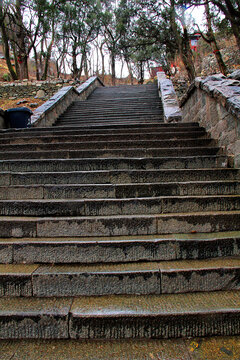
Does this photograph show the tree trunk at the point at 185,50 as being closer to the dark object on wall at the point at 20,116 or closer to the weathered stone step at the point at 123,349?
the dark object on wall at the point at 20,116

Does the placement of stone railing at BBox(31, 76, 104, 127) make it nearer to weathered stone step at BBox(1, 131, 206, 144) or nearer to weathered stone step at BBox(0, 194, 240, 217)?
weathered stone step at BBox(1, 131, 206, 144)

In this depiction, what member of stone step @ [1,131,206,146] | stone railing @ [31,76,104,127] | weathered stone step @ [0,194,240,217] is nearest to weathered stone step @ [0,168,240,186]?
weathered stone step @ [0,194,240,217]

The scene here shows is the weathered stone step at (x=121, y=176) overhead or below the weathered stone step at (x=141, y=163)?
below

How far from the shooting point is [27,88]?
13.1m

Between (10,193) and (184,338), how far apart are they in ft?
8.53

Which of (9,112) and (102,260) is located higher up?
(9,112)

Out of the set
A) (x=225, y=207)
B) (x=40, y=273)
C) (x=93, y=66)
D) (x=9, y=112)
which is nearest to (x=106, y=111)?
(x=9, y=112)

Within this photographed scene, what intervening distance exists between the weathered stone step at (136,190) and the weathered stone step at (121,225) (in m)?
0.49

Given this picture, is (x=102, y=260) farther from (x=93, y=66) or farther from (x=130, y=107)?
(x=93, y=66)

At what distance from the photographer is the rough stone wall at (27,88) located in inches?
510

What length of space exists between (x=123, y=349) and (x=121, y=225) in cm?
110

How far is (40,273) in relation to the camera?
6.55 feet

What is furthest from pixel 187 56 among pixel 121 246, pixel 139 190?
pixel 121 246

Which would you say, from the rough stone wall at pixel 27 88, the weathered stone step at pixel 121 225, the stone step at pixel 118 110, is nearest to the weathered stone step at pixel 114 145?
the weathered stone step at pixel 121 225
